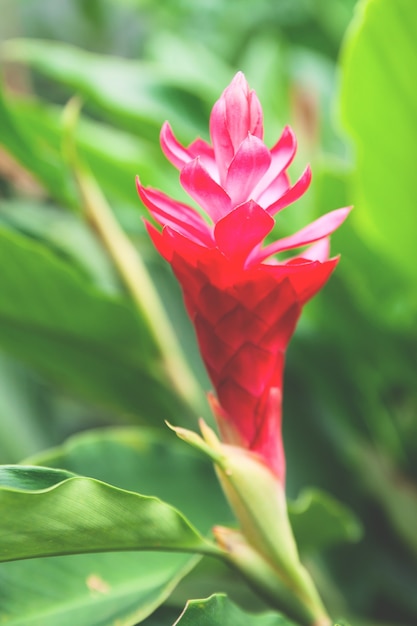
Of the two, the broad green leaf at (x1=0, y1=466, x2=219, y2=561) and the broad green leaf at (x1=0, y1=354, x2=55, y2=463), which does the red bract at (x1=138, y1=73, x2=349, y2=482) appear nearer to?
the broad green leaf at (x1=0, y1=466, x2=219, y2=561)

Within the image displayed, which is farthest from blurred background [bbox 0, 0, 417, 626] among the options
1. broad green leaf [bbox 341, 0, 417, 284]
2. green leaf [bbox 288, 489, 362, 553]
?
green leaf [bbox 288, 489, 362, 553]

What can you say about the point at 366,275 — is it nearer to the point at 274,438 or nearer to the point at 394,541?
the point at 394,541

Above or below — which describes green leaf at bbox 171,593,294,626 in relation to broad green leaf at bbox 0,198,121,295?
below

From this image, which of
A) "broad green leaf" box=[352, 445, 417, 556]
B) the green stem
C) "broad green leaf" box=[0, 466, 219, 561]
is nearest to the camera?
"broad green leaf" box=[0, 466, 219, 561]

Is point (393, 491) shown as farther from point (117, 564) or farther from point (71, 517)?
point (71, 517)

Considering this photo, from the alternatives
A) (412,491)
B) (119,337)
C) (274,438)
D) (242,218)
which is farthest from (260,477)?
(412,491)
